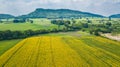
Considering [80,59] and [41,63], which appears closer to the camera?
[41,63]

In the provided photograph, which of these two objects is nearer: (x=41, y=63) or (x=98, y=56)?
(x=41, y=63)

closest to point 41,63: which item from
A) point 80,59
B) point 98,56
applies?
point 80,59

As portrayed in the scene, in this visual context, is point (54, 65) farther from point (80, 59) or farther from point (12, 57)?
point (12, 57)

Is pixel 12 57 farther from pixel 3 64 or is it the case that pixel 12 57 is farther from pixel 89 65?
pixel 89 65

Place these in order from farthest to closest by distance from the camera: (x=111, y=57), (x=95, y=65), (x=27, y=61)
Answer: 1. (x=111, y=57)
2. (x=27, y=61)
3. (x=95, y=65)

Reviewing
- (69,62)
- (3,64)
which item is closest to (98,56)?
(69,62)

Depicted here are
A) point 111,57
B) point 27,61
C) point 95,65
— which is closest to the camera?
point 95,65

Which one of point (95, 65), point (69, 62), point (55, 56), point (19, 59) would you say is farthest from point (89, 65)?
point (19, 59)

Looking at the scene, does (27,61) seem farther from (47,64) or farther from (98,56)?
(98,56)
